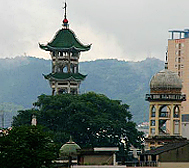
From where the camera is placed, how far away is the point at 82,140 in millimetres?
141000

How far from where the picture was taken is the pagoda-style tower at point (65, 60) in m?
163

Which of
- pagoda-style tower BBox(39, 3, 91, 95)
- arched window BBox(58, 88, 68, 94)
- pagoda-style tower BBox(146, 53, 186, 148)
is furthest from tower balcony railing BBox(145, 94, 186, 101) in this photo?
arched window BBox(58, 88, 68, 94)

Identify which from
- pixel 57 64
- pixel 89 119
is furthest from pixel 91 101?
pixel 57 64

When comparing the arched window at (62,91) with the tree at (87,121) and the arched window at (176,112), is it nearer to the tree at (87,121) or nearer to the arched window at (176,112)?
the tree at (87,121)

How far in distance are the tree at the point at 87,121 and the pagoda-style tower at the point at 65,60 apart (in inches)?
581

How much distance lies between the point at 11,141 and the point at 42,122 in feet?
165

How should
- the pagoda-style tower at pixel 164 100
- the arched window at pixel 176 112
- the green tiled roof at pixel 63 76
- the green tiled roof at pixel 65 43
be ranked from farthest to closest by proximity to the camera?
the green tiled roof at pixel 65 43
the green tiled roof at pixel 63 76
the arched window at pixel 176 112
the pagoda-style tower at pixel 164 100

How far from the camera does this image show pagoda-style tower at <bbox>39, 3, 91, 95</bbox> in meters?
163

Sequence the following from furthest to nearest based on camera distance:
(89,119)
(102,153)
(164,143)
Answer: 1. (89,119)
2. (164,143)
3. (102,153)

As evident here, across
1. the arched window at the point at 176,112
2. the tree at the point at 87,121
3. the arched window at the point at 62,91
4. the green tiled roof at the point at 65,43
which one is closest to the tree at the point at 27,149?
the arched window at the point at 176,112

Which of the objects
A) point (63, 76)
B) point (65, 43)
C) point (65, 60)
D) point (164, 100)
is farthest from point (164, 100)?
point (65, 43)

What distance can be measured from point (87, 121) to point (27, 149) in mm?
51019

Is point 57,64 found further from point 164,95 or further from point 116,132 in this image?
point 164,95

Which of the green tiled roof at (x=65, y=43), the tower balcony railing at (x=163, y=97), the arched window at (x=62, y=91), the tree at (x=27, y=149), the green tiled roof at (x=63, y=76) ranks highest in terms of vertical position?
the green tiled roof at (x=65, y=43)
